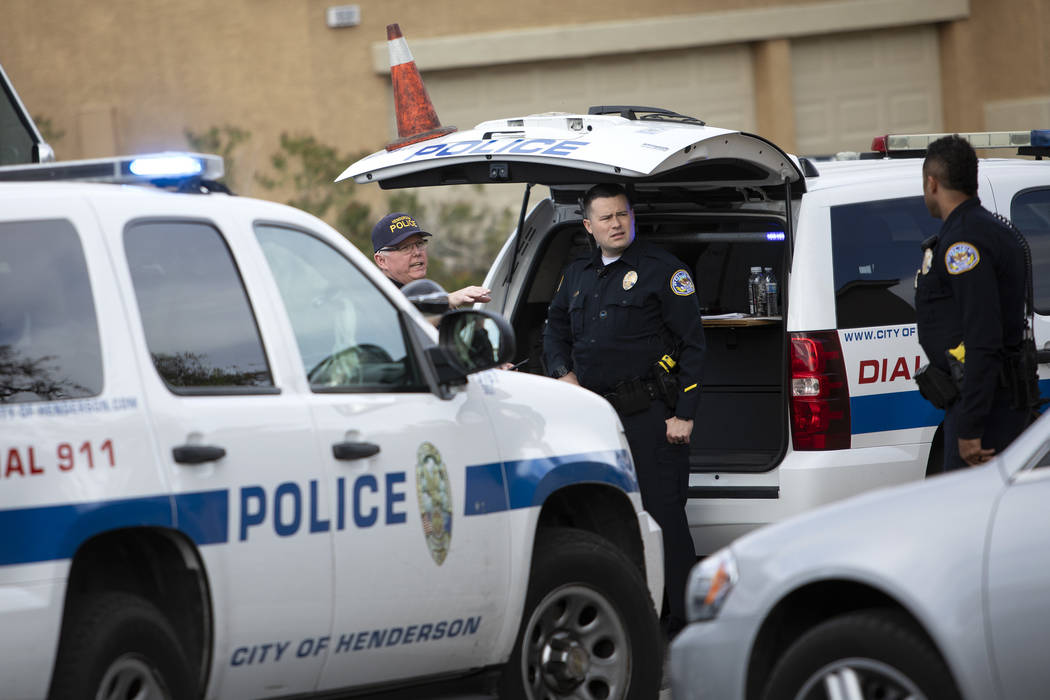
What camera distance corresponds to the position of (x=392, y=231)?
7332 millimetres

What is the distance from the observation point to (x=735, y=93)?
63.7 ft

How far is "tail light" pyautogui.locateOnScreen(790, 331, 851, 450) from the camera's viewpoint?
659 cm

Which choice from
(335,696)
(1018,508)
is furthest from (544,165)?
(1018,508)

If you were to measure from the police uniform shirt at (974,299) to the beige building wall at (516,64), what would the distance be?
41.6 feet

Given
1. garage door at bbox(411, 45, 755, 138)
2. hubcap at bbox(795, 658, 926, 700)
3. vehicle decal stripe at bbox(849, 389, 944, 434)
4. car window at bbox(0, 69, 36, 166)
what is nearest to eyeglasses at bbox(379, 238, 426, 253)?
car window at bbox(0, 69, 36, 166)

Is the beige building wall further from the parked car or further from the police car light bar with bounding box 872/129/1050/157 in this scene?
the parked car

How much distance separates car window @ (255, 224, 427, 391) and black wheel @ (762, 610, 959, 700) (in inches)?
60.7

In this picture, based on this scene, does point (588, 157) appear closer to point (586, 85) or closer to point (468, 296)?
point (468, 296)

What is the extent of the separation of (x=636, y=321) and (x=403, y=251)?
1189mm

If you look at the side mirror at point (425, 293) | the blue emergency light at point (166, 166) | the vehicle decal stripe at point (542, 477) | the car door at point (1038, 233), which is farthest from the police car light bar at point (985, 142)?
the blue emergency light at point (166, 166)

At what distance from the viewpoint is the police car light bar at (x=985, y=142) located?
26.2ft

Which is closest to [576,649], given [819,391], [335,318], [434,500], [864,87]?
[434,500]

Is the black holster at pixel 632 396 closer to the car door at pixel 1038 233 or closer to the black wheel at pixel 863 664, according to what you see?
the car door at pixel 1038 233

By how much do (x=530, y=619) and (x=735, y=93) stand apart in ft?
48.8
